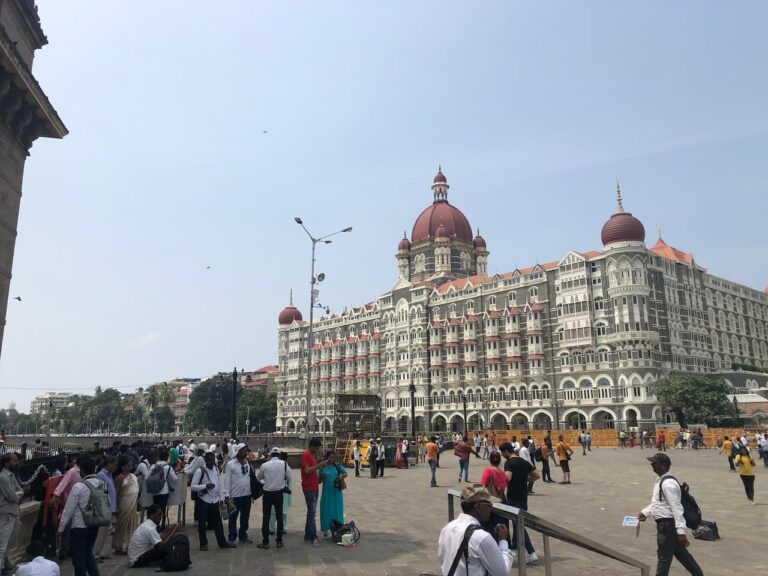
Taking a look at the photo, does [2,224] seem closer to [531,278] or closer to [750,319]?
[531,278]

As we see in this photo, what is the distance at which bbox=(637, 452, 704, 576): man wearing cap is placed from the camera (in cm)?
603

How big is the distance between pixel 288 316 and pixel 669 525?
8890 centimetres

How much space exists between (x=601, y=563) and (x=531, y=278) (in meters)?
55.4

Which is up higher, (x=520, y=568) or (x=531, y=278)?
(x=531, y=278)

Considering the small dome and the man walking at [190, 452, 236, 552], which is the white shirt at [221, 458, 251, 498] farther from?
the small dome

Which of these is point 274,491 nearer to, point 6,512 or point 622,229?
point 6,512

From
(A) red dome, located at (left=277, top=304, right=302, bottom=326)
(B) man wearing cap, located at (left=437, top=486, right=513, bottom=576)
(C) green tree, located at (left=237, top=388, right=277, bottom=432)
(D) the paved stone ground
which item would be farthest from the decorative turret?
(B) man wearing cap, located at (left=437, top=486, right=513, bottom=576)

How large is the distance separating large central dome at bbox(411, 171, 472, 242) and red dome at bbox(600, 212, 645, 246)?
26.1 meters

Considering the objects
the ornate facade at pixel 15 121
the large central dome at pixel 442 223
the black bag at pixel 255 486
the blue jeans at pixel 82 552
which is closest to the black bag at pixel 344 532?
the black bag at pixel 255 486

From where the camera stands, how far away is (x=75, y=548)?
673cm

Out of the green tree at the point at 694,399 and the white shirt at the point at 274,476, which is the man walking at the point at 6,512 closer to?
the white shirt at the point at 274,476

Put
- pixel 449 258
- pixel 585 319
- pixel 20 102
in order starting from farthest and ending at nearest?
pixel 449 258 < pixel 585 319 < pixel 20 102

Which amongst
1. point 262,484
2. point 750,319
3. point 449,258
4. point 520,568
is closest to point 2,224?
point 262,484

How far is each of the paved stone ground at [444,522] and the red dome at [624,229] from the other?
37.1 m
